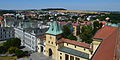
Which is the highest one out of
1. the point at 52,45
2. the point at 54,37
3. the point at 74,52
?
the point at 54,37

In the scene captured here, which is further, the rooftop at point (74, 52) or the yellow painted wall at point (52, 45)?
the yellow painted wall at point (52, 45)

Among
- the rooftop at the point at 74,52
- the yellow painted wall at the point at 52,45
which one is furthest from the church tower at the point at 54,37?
the rooftop at the point at 74,52

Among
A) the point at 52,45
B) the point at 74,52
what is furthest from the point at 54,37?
the point at 74,52

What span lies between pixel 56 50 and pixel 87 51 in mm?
10574

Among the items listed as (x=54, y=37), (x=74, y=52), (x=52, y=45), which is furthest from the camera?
(x=52, y=45)

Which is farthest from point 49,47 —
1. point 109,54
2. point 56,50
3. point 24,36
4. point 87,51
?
point 109,54

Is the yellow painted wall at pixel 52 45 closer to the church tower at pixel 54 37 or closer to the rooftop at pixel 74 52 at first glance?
the church tower at pixel 54 37

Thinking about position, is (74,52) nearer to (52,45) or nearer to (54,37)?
(54,37)

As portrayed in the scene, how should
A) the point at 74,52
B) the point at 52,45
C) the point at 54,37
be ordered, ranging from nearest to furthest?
the point at 74,52, the point at 54,37, the point at 52,45

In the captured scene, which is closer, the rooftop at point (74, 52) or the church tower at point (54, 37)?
the rooftop at point (74, 52)

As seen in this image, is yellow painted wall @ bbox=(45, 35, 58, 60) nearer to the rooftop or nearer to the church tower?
the church tower

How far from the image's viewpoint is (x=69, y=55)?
4178cm

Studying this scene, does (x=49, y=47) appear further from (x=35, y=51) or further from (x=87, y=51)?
(x=87, y=51)

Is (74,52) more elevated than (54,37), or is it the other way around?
(54,37)
